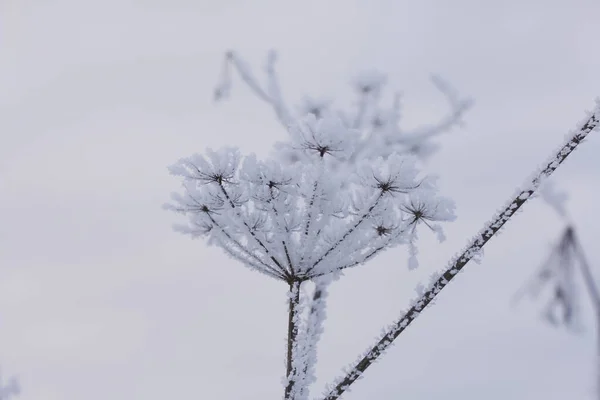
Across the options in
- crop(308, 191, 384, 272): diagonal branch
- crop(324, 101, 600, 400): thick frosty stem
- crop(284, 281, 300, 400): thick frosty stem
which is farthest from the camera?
crop(308, 191, 384, 272): diagonal branch

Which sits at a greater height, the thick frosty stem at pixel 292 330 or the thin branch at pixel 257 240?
the thin branch at pixel 257 240

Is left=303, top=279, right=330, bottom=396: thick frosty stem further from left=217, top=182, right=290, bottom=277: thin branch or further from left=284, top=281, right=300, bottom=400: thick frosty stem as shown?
left=217, top=182, right=290, bottom=277: thin branch

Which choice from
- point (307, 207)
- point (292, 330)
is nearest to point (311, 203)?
point (307, 207)

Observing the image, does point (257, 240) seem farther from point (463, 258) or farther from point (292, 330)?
point (463, 258)

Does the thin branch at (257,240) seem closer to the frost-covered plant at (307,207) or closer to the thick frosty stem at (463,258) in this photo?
the frost-covered plant at (307,207)

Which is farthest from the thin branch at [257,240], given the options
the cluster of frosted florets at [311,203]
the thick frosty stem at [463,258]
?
the thick frosty stem at [463,258]

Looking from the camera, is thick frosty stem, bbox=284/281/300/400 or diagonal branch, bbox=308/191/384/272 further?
diagonal branch, bbox=308/191/384/272

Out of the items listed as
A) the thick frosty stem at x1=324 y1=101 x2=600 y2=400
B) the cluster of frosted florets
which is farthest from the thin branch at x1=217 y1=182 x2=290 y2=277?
the thick frosty stem at x1=324 y1=101 x2=600 y2=400
